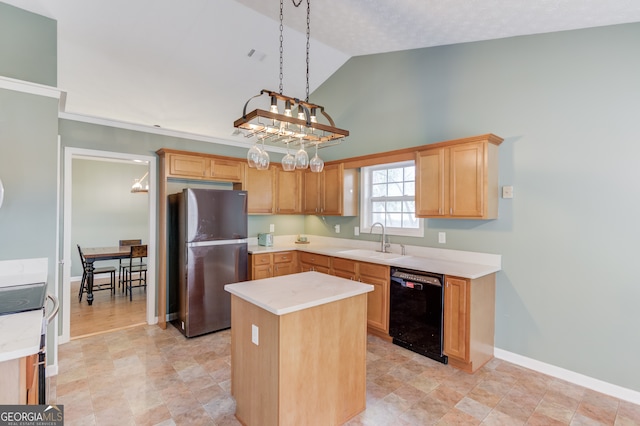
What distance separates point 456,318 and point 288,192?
10.2ft

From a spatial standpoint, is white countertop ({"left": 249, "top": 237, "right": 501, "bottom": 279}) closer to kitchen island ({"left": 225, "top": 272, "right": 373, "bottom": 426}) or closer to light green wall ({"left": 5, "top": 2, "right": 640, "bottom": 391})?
light green wall ({"left": 5, "top": 2, "right": 640, "bottom": 391})

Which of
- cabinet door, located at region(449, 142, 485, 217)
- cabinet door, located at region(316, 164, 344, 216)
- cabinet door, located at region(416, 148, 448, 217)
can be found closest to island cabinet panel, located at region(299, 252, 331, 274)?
cabinet door, located at region(316, 164, 344, 216)

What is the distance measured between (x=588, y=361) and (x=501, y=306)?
2.41 feet

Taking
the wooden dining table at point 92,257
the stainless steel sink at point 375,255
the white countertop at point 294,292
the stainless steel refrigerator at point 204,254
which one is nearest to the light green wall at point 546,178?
the stainless steel sink at point 375,255

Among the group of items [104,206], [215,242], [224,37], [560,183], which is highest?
[224,37]

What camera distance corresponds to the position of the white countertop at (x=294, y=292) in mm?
1789

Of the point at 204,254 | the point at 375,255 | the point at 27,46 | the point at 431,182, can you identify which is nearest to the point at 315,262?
the point at 375,255

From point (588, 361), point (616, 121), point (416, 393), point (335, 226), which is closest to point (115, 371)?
point (416, 393)

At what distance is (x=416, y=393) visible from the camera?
2.44 m

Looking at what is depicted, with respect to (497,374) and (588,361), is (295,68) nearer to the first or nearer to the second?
(497,374)

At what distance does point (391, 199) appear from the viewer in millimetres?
4156

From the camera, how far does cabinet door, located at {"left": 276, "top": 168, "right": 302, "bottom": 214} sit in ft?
15.8

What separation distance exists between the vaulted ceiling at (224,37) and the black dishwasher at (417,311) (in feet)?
7.80

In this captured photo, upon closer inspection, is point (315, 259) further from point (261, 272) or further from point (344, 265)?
point (261, 272)
